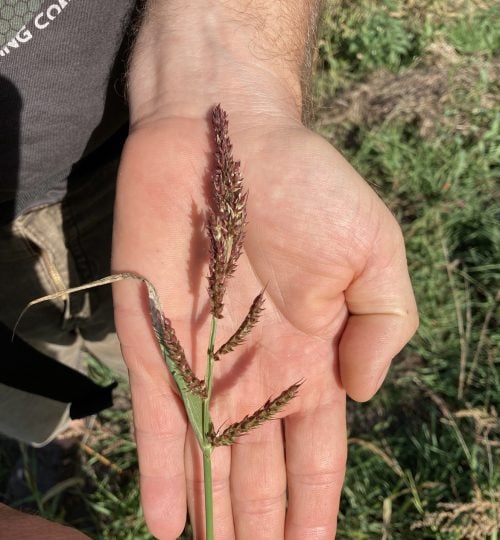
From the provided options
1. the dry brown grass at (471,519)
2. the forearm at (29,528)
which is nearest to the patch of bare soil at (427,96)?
the dry brown grass at (471,519)

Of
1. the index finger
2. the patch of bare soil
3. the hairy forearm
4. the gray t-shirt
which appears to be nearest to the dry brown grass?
the index finger

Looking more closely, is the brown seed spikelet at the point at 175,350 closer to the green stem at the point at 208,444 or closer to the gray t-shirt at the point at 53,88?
the green stem at the point at 208,444

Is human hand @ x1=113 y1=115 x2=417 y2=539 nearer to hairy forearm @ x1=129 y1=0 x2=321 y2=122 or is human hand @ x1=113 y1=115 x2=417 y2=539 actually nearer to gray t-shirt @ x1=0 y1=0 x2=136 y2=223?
hairy forearm @ x1=129 y1=0 x2=321 y2=122

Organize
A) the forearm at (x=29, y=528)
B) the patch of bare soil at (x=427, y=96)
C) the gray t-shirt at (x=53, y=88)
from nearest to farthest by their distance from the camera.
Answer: the forearm at (x=29, y=528)
the gray t-shirt at (x=53, y=88)
the patch of bare soil at (x=427, y=96)

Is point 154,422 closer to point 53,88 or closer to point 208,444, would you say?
point 208,444

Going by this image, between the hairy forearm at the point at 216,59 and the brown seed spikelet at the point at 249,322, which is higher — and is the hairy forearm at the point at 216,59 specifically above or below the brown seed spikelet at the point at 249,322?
above

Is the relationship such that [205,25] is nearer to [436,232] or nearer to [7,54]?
[7,54]

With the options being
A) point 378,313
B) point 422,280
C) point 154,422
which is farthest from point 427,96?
point 154,422

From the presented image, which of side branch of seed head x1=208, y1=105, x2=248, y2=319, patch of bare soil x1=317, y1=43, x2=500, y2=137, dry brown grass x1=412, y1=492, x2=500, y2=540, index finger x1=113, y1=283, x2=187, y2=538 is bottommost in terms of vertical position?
dry brown grass x1=412, y1=492, x2=500, y2=540
